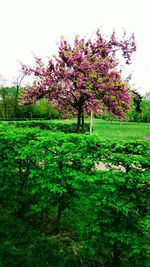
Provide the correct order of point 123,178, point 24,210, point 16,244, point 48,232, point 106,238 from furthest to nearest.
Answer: point 24,210
point 48,232
point 16,244
point 106,238
point 123,178

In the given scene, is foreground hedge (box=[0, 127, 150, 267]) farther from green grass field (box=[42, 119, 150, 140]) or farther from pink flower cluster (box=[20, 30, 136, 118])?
green grass field (box=[42, 119, 150, 140])

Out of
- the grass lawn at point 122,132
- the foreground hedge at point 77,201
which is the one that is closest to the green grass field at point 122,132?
the grass lawn at point 122,132

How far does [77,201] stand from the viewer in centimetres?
424

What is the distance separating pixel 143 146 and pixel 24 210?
2.84 metres

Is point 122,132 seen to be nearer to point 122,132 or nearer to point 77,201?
point 122,132

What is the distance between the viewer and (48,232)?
447 centimetres

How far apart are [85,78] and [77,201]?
27.5ft

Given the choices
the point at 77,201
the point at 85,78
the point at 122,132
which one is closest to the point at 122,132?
the point at 122,132

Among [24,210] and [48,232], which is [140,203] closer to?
[48,232]

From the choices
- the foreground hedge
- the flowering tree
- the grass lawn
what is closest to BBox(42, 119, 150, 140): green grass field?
the grass lawn

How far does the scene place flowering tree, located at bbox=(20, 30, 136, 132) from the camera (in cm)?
1175

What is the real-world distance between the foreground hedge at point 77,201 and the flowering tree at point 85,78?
7429 mm

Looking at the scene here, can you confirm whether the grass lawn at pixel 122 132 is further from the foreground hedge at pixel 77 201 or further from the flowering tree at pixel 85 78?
the foreground hedge at pixel 77 201

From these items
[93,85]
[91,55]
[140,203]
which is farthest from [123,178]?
[91,55]
